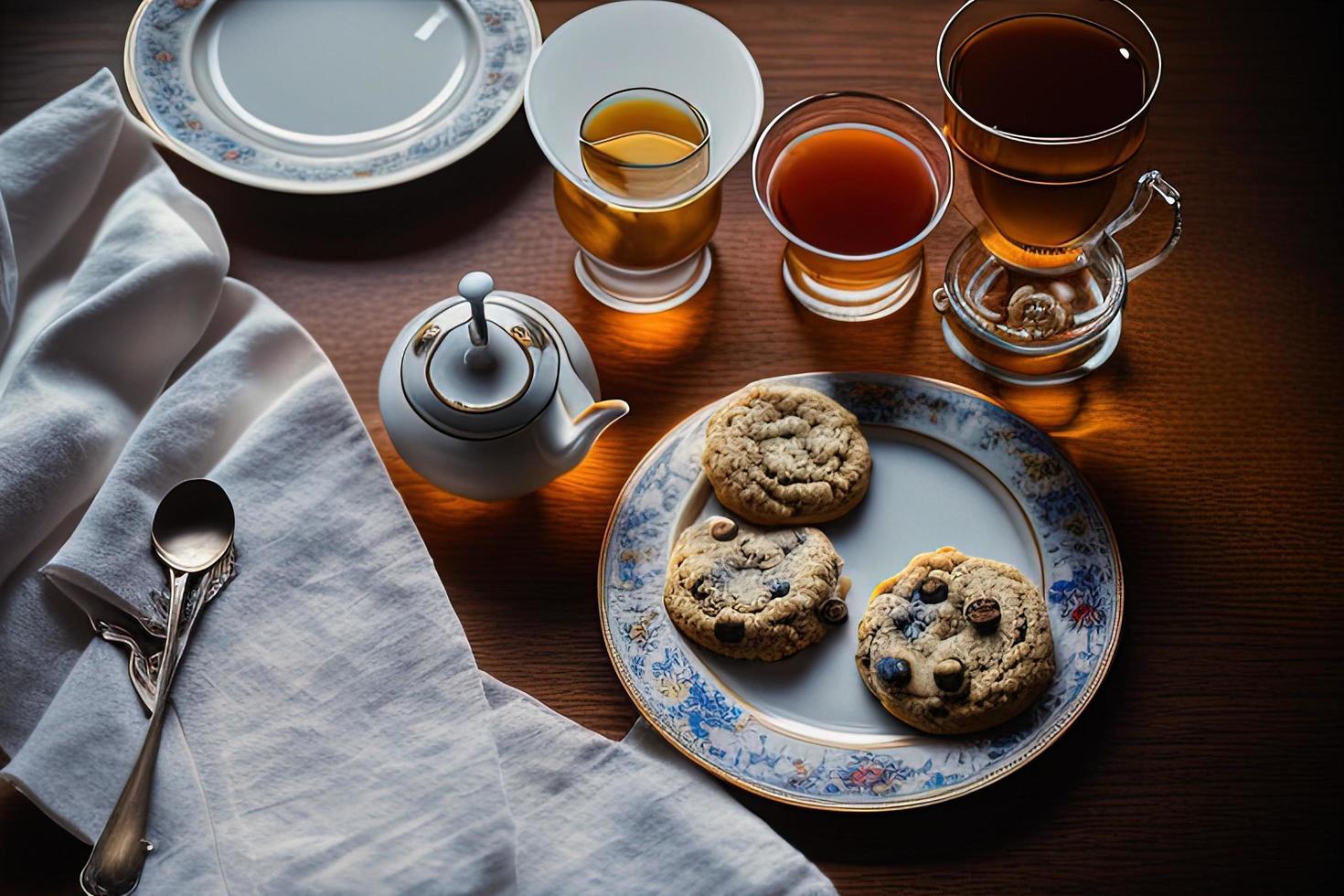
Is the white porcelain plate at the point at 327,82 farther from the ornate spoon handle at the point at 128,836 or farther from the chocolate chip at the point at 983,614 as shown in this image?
the chocolate chip at the point at 983,614

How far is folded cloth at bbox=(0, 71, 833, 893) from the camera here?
3.10ft

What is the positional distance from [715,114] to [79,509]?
700mm

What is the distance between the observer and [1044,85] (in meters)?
1.10

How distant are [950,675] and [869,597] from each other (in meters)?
0.12

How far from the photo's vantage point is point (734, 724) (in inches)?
39.5

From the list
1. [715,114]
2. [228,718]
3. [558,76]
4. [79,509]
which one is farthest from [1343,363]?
[79,509]

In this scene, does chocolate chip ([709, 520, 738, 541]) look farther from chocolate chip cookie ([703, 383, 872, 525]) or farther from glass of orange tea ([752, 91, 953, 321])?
glass of orange tea ([752, 91, 953, 321])

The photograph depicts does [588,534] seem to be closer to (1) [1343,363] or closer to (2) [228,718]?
(2) [228,718]

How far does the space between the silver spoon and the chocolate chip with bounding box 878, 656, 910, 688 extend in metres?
0.57

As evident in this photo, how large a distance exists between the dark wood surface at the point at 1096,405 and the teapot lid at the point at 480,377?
0.14 m

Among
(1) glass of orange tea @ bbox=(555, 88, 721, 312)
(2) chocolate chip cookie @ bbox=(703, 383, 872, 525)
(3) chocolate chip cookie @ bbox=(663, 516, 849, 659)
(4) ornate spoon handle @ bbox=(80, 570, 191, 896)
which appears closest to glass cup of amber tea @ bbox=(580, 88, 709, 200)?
(1) glass of orange tea @ bbox=(555, 88, 721, 312)

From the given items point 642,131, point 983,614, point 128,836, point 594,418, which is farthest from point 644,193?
point 128,836

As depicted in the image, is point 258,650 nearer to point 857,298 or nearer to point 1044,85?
point 857,298

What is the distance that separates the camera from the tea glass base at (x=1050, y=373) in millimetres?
1179
